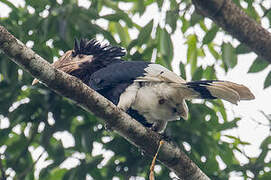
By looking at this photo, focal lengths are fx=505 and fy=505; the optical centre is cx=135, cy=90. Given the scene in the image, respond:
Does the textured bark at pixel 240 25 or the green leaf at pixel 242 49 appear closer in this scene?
the textured bark at pixel 240 25

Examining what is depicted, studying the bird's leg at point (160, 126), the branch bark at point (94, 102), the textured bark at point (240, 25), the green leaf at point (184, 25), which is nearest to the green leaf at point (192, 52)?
the green leaf at point (184, 25)

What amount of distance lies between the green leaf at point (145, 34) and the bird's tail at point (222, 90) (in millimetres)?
748

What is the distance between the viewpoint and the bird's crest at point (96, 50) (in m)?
4.84

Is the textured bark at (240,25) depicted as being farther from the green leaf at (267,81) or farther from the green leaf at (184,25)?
the green leaf at (184,25)

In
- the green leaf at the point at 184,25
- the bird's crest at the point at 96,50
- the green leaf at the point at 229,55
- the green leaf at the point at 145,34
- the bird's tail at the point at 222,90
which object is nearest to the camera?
the bird's tail at the point at 222,90

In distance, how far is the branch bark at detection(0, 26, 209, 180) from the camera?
9.77 feet

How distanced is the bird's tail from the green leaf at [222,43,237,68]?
772mm

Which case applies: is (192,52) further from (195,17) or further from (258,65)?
(258,65)

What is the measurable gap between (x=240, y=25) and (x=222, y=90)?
75 cm

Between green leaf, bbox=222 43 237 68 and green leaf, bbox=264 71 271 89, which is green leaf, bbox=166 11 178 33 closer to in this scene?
green leaf, bbox=222 43 237 68

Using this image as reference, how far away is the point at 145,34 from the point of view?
4.50 metres

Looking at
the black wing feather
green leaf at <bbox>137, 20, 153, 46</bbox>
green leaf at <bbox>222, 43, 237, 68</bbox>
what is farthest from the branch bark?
green leaf at <bbox>222, 43, 237, 68</bbox>

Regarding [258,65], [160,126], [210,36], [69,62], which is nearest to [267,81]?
[258,65]

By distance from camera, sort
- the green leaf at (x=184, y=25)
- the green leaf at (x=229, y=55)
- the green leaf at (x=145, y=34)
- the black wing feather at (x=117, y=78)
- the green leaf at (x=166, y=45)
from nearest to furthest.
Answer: the black wing feather at (x=117, y=78) → the green leaf at (x=166, y=45) → the green leaf at (x=145, y=34) → the green leaf at (x=229, y=55) → the green leaf at (x=184, y=25)
